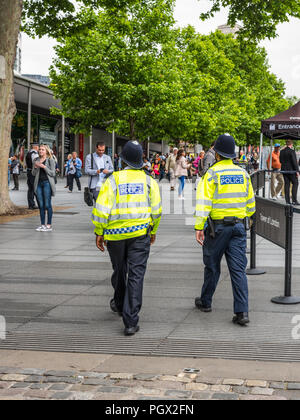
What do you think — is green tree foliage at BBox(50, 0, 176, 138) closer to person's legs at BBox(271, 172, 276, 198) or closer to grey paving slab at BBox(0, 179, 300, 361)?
person's legs at BBox(271, 172, 276, 198)

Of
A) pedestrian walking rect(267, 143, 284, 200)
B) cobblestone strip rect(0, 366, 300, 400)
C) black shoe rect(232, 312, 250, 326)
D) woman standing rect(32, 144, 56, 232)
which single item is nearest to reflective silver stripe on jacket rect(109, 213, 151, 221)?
black shoe rect(232, 312, 250, 326)

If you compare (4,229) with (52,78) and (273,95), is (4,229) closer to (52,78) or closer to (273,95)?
(52,78)

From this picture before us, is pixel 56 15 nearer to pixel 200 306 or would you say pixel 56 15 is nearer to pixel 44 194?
pixel 44 194

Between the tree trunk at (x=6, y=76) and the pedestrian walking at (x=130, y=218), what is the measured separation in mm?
10221

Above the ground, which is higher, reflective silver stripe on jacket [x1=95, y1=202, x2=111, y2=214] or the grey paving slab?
reflective silver stripe on jacket [x1=95, y1=202, x2=111, y2=214]

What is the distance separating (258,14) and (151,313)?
15.9 metres

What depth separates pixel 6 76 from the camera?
1584cm

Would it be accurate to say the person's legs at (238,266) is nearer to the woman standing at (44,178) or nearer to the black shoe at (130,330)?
the black shoe at (130,330)

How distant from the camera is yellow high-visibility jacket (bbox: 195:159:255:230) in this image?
6.17 meters

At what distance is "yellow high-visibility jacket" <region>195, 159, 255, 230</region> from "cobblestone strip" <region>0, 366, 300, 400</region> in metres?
1.92

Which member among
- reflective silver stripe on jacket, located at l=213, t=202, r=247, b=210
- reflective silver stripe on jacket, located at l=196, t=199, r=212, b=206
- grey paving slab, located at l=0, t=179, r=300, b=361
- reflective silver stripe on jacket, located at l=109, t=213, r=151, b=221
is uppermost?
reflective silver stripe on jacket, located at l=196, t=199, r=212, b=206

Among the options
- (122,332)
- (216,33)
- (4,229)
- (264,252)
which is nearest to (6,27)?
(4,229)

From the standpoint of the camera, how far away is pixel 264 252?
10773 mm

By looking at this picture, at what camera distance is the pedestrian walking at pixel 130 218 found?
5840 mm
